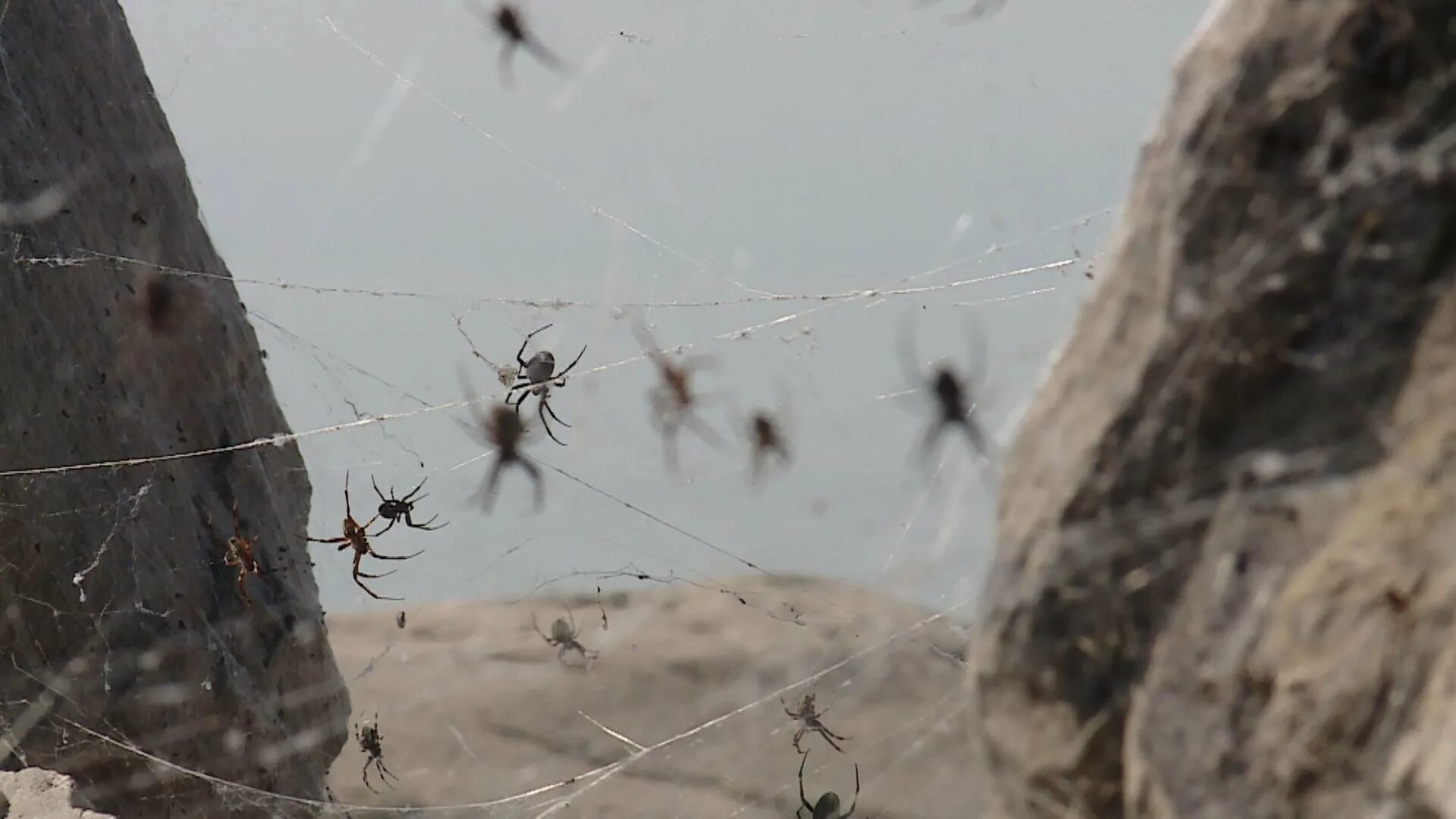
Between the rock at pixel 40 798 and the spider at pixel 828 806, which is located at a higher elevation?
the spider at pixel 828 806

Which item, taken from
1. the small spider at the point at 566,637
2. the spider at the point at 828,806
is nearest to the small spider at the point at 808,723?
the spider at the point at 828,806

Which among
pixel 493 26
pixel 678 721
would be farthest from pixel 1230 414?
pixel 678 721

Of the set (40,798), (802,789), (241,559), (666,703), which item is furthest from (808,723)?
(666,703)

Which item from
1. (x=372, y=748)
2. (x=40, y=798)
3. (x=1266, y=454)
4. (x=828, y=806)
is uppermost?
(x=372, y=748)

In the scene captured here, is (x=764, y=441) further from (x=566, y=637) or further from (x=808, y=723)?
(x=566, y=637)

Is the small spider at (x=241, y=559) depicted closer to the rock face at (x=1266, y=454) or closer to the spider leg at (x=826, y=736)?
the spider leg at (x=826, y=736)
